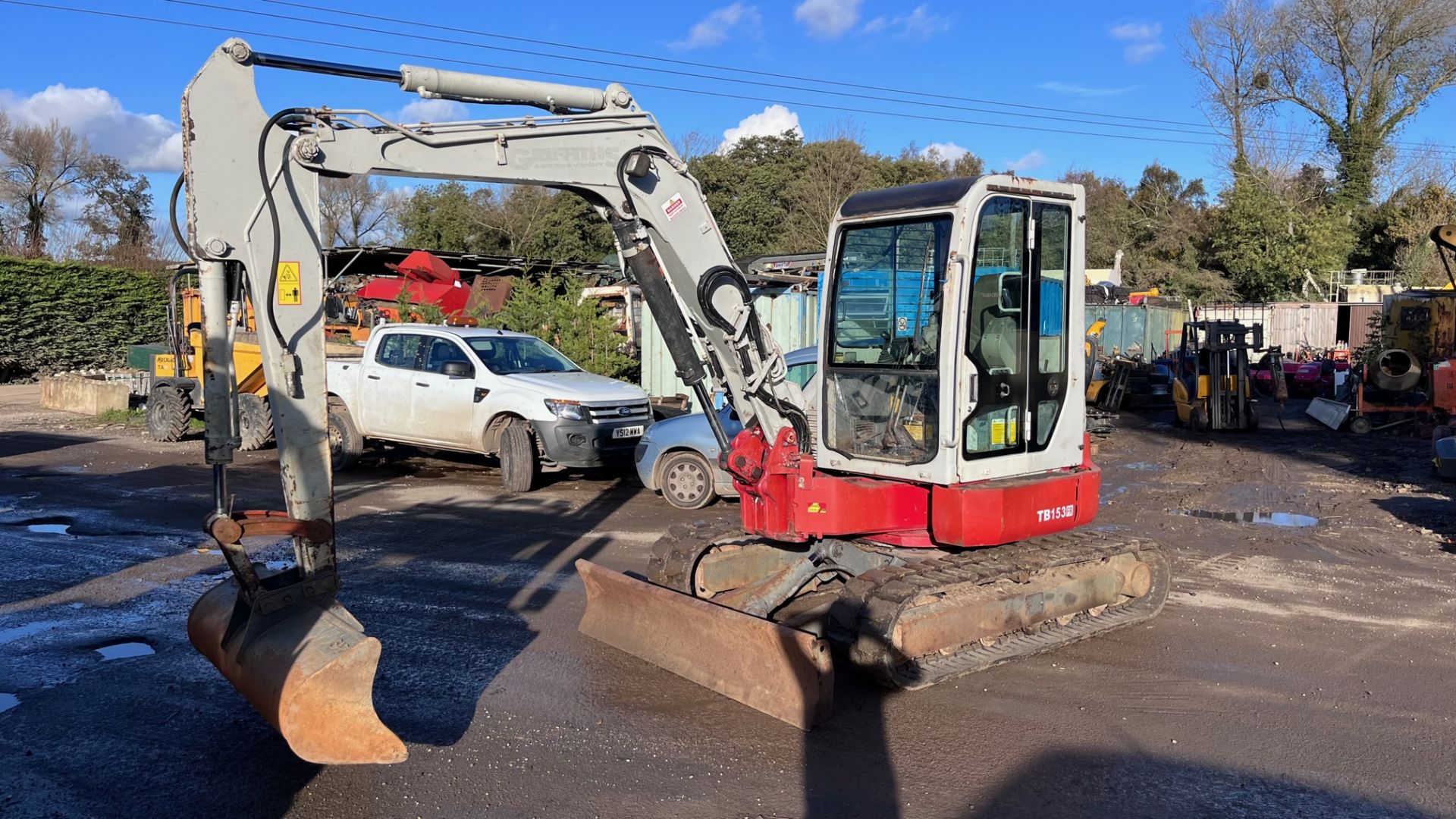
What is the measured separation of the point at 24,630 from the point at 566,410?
6221 millimetres

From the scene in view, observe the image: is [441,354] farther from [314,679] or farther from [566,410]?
[314,679]

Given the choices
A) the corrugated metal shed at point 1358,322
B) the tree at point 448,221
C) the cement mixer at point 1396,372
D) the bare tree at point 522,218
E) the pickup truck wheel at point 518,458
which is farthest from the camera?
the tree at point 448,221

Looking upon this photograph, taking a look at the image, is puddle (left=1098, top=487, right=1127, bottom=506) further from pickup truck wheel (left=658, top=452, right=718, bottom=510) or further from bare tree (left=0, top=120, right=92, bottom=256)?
bare tree (left=0, top=120, right=92, bottom=256)

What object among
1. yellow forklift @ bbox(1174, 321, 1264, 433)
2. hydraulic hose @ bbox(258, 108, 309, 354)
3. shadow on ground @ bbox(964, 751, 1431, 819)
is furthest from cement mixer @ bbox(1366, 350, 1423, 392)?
hydraulic hose @ bbox(258, 108, 309, 354)

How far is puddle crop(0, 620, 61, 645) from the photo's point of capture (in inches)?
265

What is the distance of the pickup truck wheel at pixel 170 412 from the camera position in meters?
16.8

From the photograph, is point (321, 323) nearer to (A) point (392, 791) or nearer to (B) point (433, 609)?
(A) point (392, 791)

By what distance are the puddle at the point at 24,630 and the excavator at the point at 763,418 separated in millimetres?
2262

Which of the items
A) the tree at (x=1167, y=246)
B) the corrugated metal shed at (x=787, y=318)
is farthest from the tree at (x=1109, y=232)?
the corrugated metal shed at (x=787, y=318)

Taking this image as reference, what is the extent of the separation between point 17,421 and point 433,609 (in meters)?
16.6

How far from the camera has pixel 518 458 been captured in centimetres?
1242

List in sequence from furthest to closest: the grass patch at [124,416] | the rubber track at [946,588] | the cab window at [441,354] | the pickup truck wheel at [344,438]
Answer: the grass patch at [124,416], the pickup truck wheel at [344,438], the cab window at [441,354], the rubber track at [946,588]

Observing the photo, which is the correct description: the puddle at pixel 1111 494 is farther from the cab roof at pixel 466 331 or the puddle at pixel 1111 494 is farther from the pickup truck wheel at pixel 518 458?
the cab roof at pixel 466 331

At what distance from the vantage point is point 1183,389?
20016 mm
